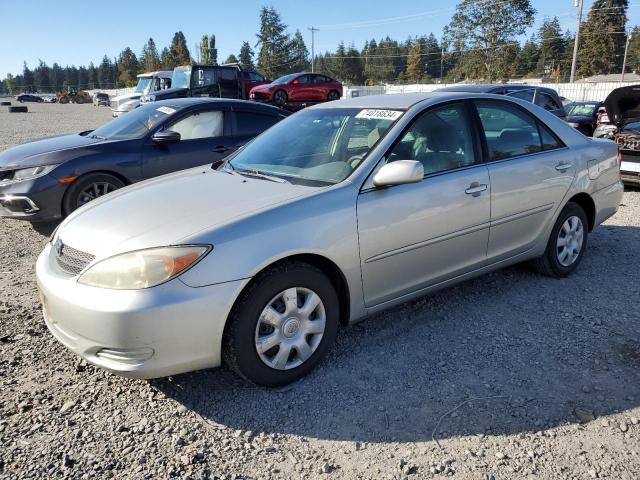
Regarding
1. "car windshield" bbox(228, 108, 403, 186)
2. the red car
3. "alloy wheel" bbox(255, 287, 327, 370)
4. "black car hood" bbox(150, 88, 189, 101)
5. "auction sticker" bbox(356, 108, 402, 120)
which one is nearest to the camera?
"alloy wheel" bbox(255, 287, 327, 370)

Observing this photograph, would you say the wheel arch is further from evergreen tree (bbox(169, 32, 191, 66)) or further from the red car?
evergreen tree (bbox(169, 32, 191, 66))

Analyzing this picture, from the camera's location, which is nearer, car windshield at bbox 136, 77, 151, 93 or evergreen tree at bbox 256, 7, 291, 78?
car windshield at bbox 136, 77, 151, 93

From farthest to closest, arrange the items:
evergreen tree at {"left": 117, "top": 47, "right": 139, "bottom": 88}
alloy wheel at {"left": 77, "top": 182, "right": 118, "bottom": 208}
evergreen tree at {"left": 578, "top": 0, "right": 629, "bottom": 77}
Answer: evergreen tree at {"left": 117, "top": 47, "right": 139, "bottom": 88} → evergreen tree at {"left": 578, "top": 0, "right": 629, "bottom": 77} → alloy wheel at {"left": 77, "top": 182, "right": 118, "bottom": 208}

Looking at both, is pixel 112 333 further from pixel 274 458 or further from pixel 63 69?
pixel 63 69

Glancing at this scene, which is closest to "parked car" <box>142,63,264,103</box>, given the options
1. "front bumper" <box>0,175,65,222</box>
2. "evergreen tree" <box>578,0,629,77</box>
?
"front bumper" <box>0,175,65,222</box>

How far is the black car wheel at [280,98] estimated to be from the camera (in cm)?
2241

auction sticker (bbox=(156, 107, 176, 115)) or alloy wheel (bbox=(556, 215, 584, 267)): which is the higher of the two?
auction sticker (bbox=(156, 107, 176, 115))

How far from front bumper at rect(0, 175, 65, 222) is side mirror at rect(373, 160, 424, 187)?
4.03m

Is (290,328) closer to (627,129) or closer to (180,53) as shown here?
(627,129)

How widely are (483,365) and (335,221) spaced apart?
1.26m

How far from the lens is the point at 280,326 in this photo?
2.77 m

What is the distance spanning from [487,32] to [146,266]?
2901 inches

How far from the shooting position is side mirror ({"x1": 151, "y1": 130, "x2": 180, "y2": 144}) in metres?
6.01

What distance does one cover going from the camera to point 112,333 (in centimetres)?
240
